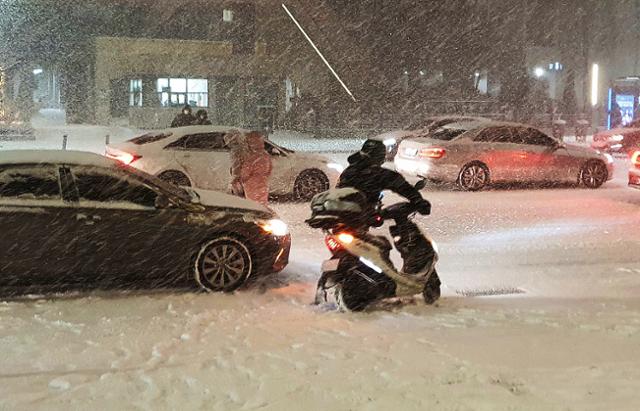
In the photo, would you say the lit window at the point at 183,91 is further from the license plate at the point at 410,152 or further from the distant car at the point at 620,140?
the license plate at the point at 410,152

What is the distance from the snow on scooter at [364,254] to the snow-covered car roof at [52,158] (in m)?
2.43

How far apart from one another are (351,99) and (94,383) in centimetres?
3115

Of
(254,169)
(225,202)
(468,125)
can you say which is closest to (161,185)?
(225,202)

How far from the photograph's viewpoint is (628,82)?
104 feet

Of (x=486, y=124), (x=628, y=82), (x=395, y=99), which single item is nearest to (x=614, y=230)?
(x=486, y=124)

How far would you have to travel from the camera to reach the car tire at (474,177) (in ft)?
52.0

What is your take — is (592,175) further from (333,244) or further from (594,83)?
(594,83)

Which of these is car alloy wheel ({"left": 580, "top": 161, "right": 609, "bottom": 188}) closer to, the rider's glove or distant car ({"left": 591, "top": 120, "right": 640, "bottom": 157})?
distant car ({"left": 591, "top": 120, "right": 640, "bottom": 157})

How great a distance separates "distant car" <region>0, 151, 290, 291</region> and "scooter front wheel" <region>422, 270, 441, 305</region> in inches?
64.0

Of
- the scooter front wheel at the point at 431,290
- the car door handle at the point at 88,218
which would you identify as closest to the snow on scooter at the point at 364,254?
the scooter front wheel at the point at 431,290

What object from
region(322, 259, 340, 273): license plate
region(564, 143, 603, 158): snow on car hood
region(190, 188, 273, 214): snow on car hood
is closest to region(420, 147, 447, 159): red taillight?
region(564, 143, 603, 158): snow on car hood

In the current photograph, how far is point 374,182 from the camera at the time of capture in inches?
264

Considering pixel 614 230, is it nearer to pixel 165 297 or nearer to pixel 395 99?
pixel 165 297

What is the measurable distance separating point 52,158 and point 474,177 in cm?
1033
